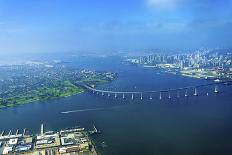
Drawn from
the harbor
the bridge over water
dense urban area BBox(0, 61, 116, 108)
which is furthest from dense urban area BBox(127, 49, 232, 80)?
the harbor

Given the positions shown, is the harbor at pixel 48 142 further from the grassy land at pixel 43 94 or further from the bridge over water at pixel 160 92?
the bridge over water at pixel 160 92

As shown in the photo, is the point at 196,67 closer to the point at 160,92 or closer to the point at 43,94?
the point at 160,92

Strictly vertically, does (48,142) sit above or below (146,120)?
below

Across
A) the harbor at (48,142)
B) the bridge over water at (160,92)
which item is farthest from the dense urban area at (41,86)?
the harbor at (48,142)

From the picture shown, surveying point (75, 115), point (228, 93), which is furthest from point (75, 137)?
point (228, 93)

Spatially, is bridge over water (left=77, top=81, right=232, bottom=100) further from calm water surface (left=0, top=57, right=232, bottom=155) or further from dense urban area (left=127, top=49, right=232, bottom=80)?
dense urban area (left=127, top=49, right=232, bottom=80)

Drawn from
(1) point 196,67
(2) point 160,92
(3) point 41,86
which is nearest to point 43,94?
(3) point 41,86
